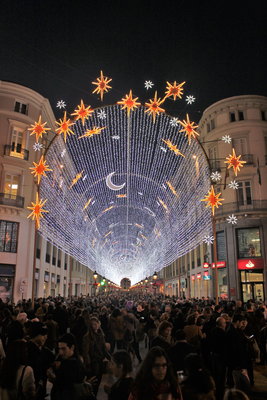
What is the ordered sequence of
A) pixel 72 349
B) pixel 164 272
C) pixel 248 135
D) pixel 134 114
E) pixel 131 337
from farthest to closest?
pixel 164 272, pixel 248 135, pixel 134 114, pixel 131 337, pixel 72 349

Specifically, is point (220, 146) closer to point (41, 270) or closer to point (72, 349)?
point (41, 270)

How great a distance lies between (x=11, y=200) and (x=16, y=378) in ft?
89.8

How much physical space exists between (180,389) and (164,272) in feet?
253

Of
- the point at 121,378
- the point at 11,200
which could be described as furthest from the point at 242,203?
the point at 121,378

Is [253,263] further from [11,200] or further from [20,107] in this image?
[20,107]

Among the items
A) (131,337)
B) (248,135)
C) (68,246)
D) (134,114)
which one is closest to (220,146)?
(248,135)

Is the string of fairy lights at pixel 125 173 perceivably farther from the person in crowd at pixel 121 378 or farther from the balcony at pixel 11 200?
the person in crowd at pixel 121 378

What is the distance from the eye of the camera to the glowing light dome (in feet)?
67.1

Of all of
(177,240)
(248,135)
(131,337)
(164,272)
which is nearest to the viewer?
(131,337)

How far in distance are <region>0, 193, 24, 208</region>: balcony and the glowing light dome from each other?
3.87 m

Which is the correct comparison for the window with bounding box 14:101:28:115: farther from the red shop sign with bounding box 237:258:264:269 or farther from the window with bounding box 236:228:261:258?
the red shop sign with bounding box 237:258:264:269

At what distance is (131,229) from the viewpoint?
2596 inches

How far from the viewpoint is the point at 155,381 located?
12.7 feet

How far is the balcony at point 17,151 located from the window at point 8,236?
18.0 feet
